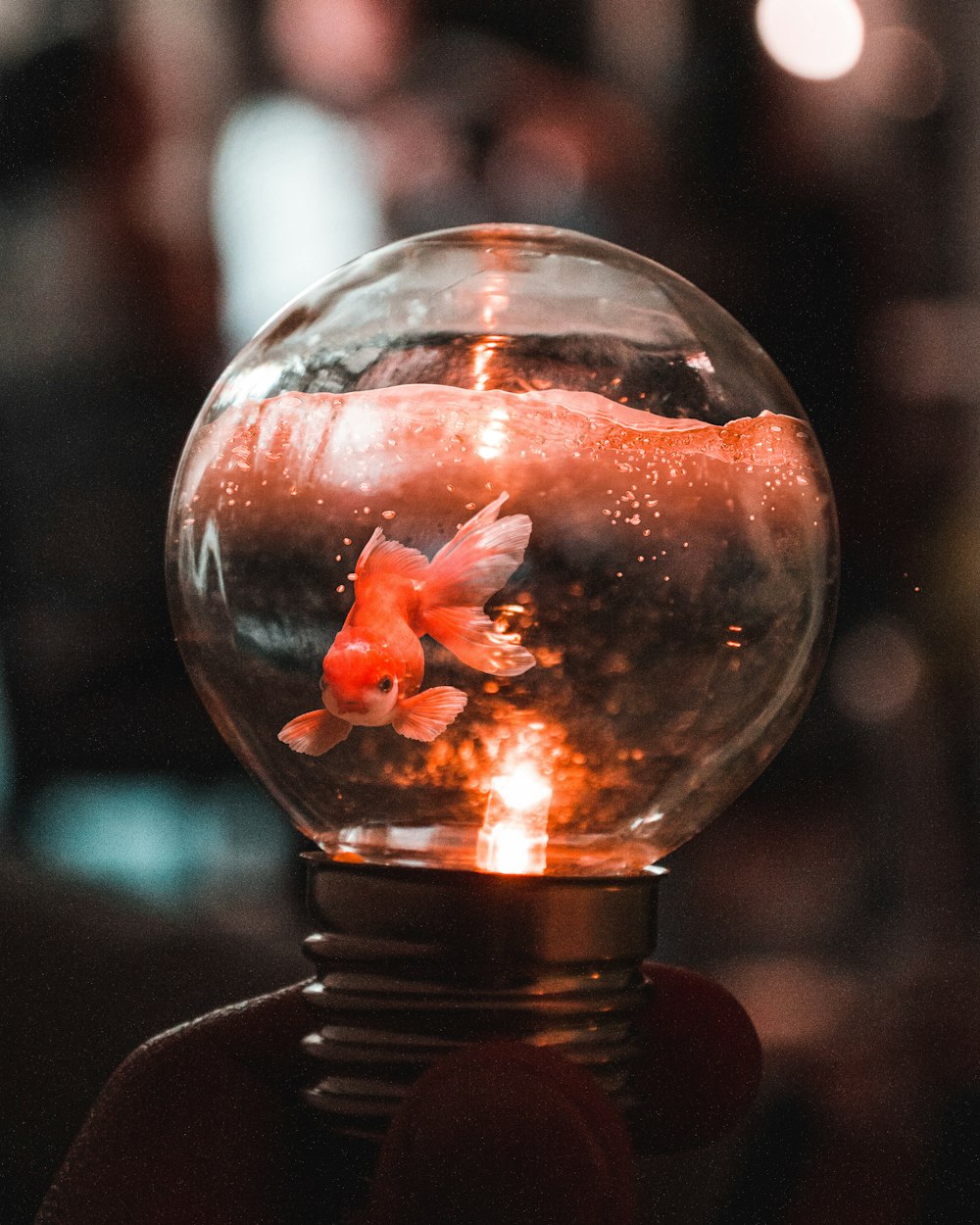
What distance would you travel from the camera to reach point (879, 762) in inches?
28.3

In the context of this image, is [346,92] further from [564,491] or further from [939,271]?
[564,491]

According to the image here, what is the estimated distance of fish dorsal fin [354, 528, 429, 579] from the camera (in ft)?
1.21

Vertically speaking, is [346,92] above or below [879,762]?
above

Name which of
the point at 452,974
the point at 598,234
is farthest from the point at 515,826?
the point at 598,234

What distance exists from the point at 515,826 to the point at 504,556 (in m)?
0.09

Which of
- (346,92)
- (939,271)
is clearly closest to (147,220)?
(346,92)

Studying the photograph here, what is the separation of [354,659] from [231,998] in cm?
47

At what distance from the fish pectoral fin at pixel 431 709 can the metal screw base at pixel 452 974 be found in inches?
1.7

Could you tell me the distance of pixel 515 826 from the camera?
1.33 ft

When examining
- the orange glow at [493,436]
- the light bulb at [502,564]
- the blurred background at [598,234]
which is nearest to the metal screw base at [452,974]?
the light bulb at [502,564]

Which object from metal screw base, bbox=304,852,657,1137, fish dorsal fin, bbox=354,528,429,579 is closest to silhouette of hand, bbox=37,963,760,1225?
metal screw base, bbox=304,852,657,1137

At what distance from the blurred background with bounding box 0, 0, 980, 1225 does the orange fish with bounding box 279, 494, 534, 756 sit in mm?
390

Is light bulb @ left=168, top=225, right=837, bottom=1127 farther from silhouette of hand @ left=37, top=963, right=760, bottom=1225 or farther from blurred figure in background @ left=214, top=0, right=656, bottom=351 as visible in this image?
blurred figure in background @ left=214, top=0, right=656, bottom=351

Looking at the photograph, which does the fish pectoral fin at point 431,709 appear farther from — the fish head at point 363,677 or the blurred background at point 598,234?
the blurred background at point 598,234
